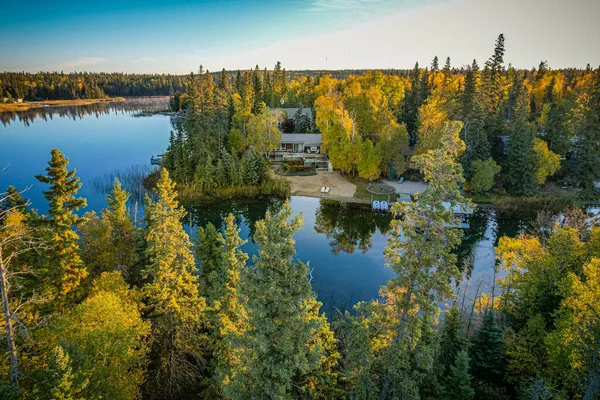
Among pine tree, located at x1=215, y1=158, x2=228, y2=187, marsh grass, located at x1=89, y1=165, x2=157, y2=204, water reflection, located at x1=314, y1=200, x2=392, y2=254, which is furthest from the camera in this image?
pine tree, located at x1=215, y1=158, x2=228, y2=187

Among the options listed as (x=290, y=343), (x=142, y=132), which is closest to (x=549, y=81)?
(x=290, y=343)

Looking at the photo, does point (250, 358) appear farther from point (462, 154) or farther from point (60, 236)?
point (462, 154)

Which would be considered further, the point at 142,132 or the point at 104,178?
the point at 142,132

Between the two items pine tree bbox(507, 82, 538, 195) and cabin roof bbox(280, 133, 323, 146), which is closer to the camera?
pine tree bbox(507, 82, 538, 195)

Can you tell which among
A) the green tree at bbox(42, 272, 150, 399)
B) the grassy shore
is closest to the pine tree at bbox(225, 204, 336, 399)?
the green tree at bbox(42, 272, 150, 399)

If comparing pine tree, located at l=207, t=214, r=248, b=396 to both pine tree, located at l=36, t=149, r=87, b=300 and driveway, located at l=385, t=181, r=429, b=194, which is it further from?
driveway, located at l=385, t=181, r=429, b=194
